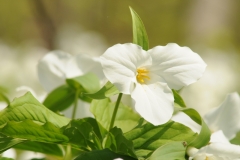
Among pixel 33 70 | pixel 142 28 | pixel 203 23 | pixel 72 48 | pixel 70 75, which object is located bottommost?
pixel 203 23

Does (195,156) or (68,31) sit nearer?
(195,156)

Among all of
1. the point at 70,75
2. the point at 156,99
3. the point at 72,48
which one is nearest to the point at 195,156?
the point at 156,99

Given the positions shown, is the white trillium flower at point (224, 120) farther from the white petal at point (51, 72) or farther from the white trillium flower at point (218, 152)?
the white petal at point (51, 72)

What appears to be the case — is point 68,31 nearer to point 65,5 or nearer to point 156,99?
point 65,5

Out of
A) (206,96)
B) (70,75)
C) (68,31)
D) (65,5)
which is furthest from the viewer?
(65,5)

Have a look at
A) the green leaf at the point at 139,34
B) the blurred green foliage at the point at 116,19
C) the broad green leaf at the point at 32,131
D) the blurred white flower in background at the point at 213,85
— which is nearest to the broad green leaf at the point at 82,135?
the broad green leaf at the point at 32,131

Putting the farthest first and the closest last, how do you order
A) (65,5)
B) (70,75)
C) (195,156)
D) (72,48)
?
(65,5), (72,48), (70,75), (195,156)
